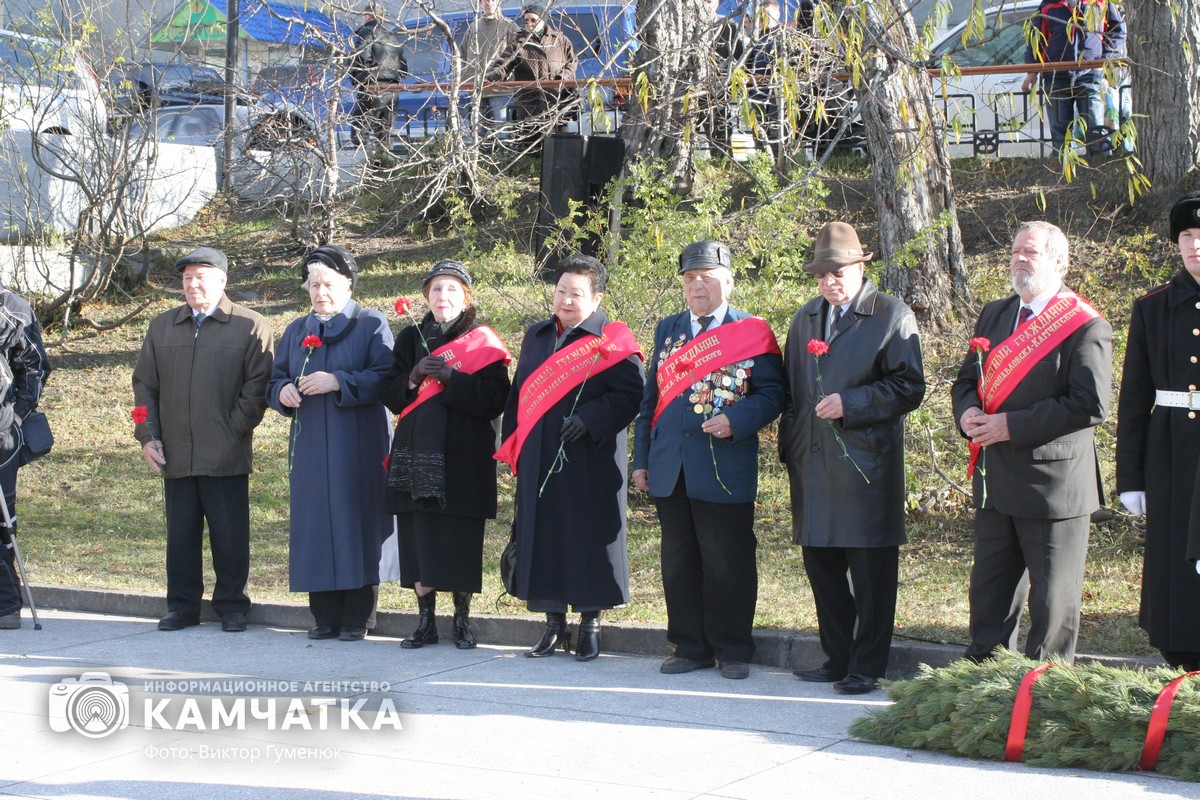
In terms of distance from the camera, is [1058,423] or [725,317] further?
[725,317]

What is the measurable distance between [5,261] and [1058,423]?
40.6ft

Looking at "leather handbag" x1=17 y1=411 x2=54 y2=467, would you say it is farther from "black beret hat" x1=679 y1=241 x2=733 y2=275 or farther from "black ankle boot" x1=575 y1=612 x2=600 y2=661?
"black beret hat" x1=679 y1=241 x2=733 y2=275

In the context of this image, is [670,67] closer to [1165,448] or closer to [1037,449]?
[1037,449]

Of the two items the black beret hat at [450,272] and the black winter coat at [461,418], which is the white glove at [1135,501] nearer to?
the black winter coat at [461,418]

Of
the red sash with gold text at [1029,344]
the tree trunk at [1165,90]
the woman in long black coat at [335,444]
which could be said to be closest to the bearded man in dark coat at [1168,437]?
the red sash with gold text at [1029,344]

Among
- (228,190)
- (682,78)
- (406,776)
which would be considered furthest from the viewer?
(228,190)

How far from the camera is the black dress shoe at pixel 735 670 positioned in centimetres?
659

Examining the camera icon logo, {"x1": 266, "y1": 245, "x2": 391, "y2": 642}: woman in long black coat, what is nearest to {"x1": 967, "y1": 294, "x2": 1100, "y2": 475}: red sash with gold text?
{"x1": 266, "y1": 245, "x2": 391, "y2": 642}: woman in long black coat

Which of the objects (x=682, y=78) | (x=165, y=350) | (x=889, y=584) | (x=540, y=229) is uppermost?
(x=682, y=78)

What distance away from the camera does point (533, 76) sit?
1354cm

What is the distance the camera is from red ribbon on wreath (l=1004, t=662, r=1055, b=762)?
5.09 m

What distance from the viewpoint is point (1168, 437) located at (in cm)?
588

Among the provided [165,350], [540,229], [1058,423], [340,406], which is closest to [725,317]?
[1058,423]

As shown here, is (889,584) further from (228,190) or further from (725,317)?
(228,190)
